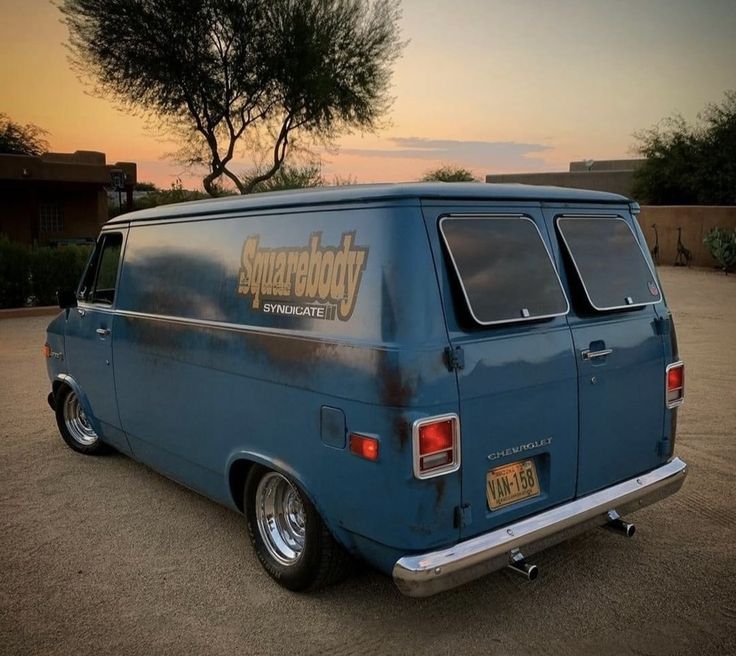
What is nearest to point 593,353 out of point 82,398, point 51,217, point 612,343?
point 612,343

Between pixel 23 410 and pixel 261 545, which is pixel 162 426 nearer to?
pixel 261 545

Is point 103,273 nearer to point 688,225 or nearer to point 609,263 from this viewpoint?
point 609,263

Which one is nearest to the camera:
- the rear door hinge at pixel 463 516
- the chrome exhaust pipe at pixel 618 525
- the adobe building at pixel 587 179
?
the rear door hinge at pixel 463 516

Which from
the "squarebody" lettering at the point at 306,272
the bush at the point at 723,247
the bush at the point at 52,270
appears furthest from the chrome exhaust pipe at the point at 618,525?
the bush at the point at 723,247

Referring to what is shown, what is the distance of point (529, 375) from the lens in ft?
10.9

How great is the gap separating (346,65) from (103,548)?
26.1 meters

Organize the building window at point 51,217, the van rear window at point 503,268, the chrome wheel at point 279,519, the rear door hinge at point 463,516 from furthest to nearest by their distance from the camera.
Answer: the building window at point 51,217 < the chrome wheel at point 279,519 < the van rear window at point 503,268 < the rear door hinge at point 463,516

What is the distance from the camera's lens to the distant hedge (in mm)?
14766

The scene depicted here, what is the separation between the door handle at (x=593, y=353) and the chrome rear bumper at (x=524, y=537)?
0.73 metres

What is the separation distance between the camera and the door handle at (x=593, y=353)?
357cm

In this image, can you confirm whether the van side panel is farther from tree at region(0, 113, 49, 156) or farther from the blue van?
tree at region(0, 113, 49, 156)

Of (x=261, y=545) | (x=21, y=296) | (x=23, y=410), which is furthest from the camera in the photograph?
(x=21, y=296)

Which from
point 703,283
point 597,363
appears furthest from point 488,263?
point 703,283

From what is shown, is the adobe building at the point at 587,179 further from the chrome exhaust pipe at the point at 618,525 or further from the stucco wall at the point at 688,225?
the chrome exhaust pipe at the point at 618,525
